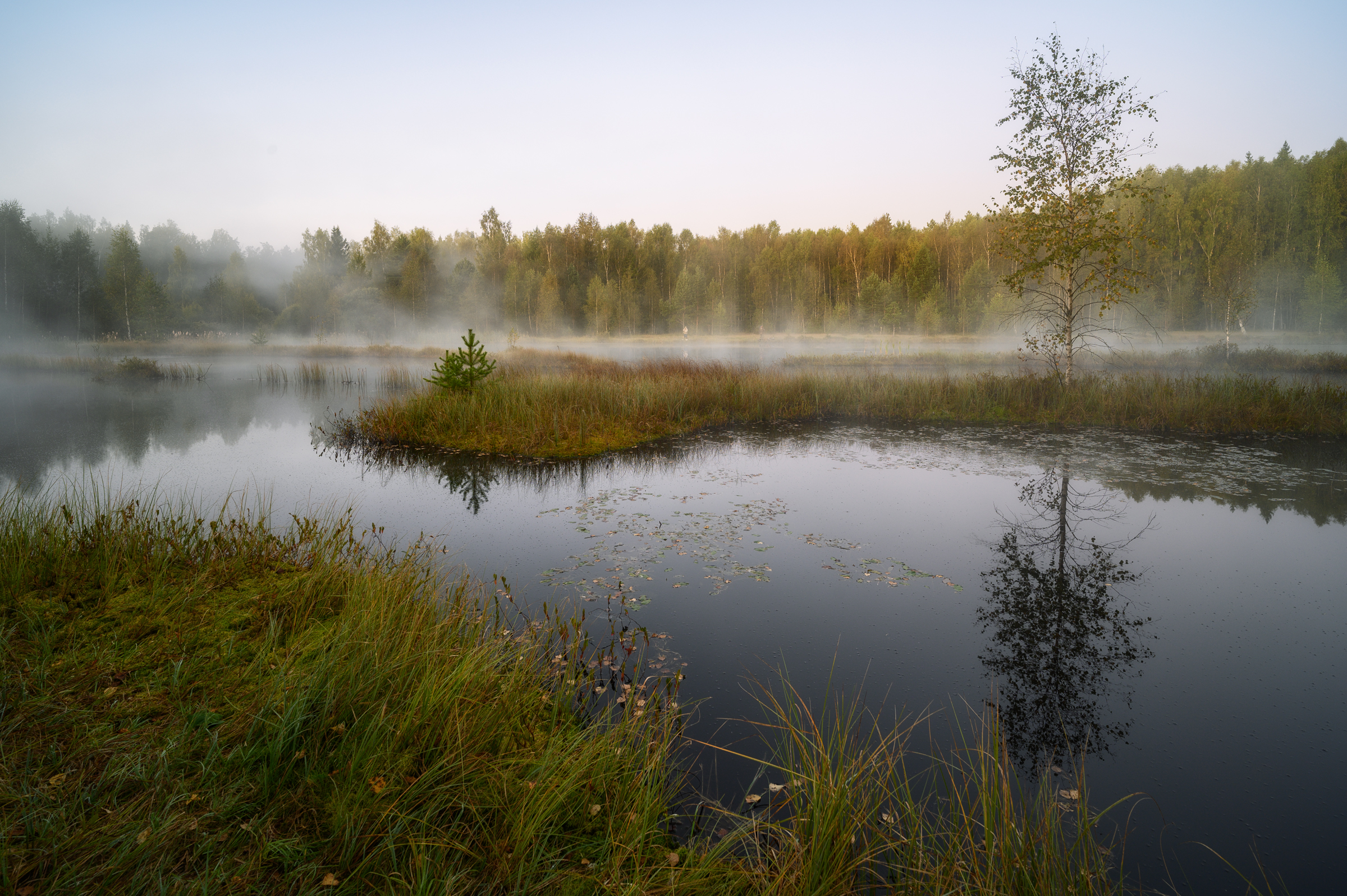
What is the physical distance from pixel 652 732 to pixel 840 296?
6722cm

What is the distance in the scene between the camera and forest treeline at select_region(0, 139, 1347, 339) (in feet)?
149

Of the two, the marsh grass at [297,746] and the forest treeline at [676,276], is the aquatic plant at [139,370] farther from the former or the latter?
the marsh grass at [297,746]

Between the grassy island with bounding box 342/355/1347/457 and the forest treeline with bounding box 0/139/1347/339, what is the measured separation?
2362cm

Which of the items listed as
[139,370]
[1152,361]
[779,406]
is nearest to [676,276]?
[1152,361]

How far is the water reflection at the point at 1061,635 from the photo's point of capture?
350 cm

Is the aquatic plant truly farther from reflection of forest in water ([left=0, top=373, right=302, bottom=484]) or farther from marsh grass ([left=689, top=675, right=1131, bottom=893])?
marsh grass ([left=689, top=675, right=1131, bottom=893])

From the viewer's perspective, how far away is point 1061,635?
4.65m

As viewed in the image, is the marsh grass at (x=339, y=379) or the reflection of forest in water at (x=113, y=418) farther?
the marsh grass at (x=339, y=379)

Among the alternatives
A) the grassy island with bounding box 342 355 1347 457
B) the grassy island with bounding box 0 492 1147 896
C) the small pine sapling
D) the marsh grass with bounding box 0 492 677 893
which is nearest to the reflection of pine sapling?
the small pine sapling

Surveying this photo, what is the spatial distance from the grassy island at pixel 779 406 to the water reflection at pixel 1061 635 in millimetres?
7776

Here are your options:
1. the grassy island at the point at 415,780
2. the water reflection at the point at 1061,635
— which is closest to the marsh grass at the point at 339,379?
the grassy island at the point at 415,780

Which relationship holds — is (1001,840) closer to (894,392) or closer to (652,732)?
(652,732)

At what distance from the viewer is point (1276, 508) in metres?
7.76

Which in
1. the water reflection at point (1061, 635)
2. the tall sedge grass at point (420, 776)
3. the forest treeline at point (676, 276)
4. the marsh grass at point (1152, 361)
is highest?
the forest treeline at point (676, 276)
